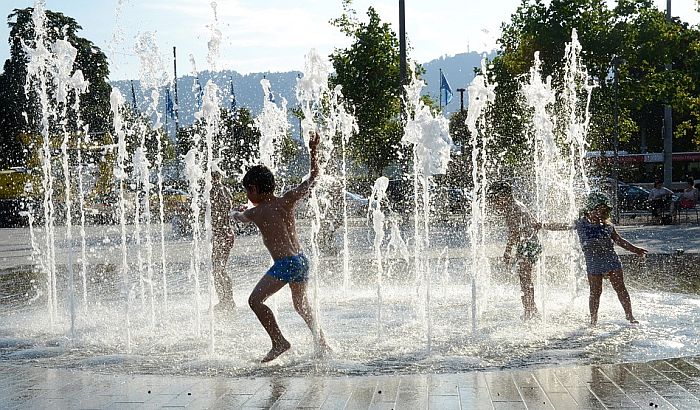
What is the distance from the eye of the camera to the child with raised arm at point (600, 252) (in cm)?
764

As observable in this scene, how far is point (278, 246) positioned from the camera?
6.35m

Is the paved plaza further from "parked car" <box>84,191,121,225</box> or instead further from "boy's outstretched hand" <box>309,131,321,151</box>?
"parked car" <box>84,191,121,225</box>

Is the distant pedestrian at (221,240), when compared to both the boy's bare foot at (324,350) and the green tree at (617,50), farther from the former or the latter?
the green tree at (617,50)

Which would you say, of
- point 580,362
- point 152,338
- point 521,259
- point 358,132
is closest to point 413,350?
point 580,362

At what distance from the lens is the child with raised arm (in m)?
7.64

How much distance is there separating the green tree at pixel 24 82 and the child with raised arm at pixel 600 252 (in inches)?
1424

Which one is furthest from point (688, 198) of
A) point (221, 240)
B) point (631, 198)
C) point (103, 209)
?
point (221, 240)

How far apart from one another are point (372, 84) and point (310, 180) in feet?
67.1

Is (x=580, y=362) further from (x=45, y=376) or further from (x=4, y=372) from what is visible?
(x=4, y=372)

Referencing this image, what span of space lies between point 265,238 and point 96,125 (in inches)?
1507

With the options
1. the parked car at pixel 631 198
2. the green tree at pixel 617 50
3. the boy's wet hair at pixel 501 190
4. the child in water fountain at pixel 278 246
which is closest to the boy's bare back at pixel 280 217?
the child in water fountain at pixel 278 246

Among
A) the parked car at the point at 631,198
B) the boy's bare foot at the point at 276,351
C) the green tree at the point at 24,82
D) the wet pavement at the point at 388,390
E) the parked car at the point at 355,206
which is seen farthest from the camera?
the green tree at the point at 24,82

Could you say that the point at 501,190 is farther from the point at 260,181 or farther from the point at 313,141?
the point at 260,181

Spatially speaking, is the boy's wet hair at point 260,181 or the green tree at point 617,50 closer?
the boy's wet hair at point 260,181
